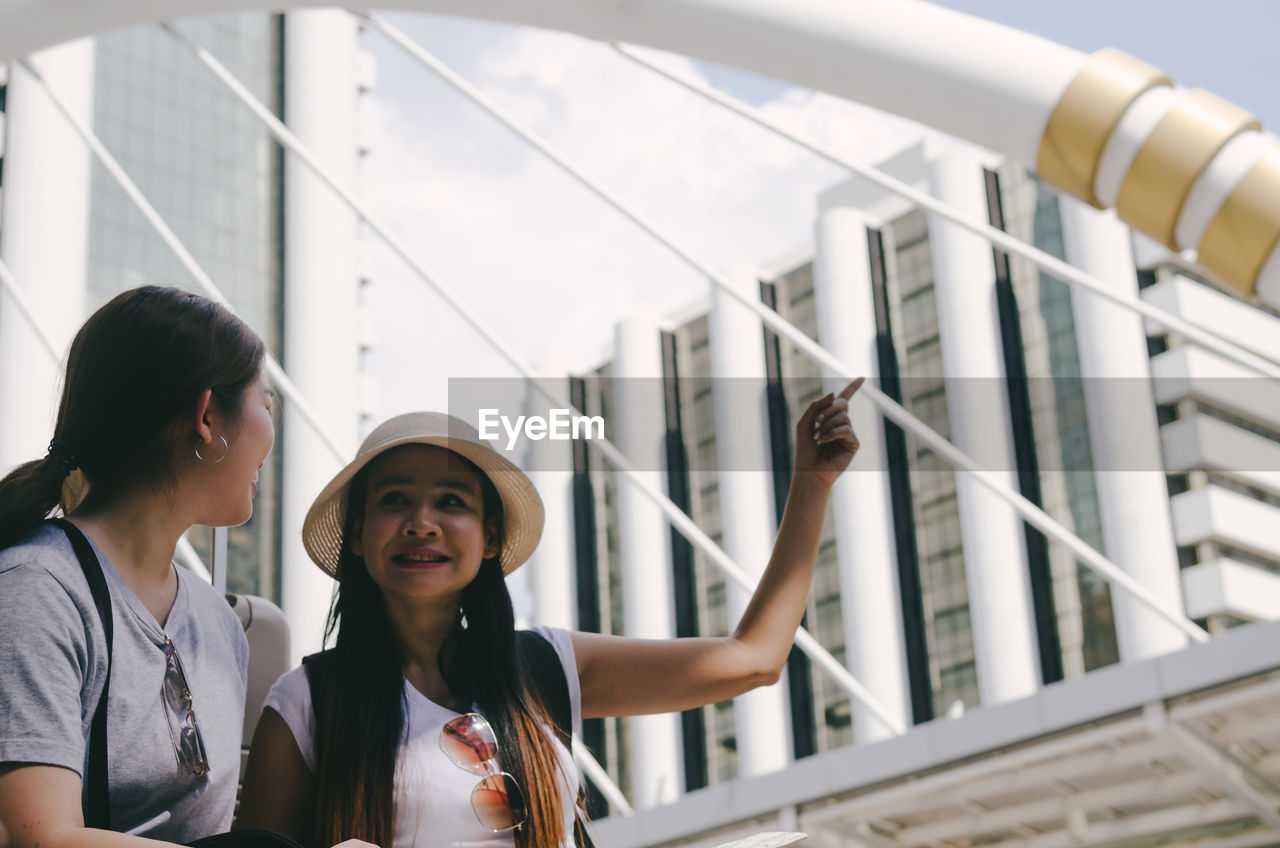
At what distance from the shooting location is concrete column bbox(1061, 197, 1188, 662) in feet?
82.7

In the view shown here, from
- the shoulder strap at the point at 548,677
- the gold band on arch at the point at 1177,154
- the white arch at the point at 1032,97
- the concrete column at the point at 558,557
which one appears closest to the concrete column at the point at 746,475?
the concrete column at the point at 558,557

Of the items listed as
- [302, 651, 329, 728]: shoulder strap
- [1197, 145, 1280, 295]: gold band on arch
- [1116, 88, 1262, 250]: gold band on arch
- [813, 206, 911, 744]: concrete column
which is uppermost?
[813, 206, 911, 744]: concrete column

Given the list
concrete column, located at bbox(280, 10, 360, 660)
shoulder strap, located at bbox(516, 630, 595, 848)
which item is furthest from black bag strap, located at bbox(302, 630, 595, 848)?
concrete column, located at bbox(280, 10, 360, 660)

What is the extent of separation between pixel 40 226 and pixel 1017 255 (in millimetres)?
12757

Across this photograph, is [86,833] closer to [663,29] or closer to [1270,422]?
[663,29]

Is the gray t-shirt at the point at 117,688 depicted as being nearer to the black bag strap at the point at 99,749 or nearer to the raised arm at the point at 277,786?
the black bag strap at the point at 99,749

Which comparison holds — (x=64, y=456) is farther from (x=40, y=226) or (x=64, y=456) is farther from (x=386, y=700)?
(x=40, y=226)

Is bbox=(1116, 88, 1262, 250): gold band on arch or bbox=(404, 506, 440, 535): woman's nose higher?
bbox=(1116, 88, 1262, 250): gold band on arch

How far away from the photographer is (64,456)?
1492mm

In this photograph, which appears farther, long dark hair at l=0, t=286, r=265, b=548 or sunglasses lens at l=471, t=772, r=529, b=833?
sunglasses lens at l=471, t=772, r=529, b=833

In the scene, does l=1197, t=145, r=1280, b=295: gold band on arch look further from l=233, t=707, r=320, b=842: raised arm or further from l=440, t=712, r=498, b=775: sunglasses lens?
l=233, t=707, r=320, b=842: raised arm

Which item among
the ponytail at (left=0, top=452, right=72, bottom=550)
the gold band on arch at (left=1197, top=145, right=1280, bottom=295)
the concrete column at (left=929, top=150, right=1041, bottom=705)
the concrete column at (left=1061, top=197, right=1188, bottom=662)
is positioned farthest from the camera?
the concrete column at (left=929, top=150, right=1041, bottom=705)

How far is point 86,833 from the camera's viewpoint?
1229mm

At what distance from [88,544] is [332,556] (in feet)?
1.91
